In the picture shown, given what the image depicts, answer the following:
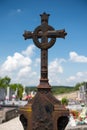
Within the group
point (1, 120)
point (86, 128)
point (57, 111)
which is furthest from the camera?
point (1, 120)

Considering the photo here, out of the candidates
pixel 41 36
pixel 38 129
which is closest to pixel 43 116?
pixel 38 129

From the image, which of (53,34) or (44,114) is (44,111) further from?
(53,34)

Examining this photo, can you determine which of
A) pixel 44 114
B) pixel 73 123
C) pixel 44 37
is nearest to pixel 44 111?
→ pixel 44 114

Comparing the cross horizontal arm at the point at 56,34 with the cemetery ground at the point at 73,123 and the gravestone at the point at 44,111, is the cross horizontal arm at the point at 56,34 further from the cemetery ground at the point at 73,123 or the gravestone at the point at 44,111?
A: the cemetery ground at the point at 73,123

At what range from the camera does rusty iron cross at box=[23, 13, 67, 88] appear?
8352 mm

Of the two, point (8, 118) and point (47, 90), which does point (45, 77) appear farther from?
point (8, 118)

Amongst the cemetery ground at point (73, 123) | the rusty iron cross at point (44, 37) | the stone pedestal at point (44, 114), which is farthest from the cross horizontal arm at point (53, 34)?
the cemetery ground at point (73, 123)

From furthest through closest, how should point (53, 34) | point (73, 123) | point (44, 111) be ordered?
point (73, 123) → point (53, 34) → point (44, 111)

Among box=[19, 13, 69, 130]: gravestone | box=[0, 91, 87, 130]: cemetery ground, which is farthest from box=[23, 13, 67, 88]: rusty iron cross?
box=[0, 91, 87, 130]: cemetery ground

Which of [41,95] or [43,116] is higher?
[41,95]

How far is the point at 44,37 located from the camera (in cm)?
852

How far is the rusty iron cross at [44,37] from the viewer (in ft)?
27.4

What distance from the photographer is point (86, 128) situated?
14844mm

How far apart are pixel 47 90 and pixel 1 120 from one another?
1800 cm
